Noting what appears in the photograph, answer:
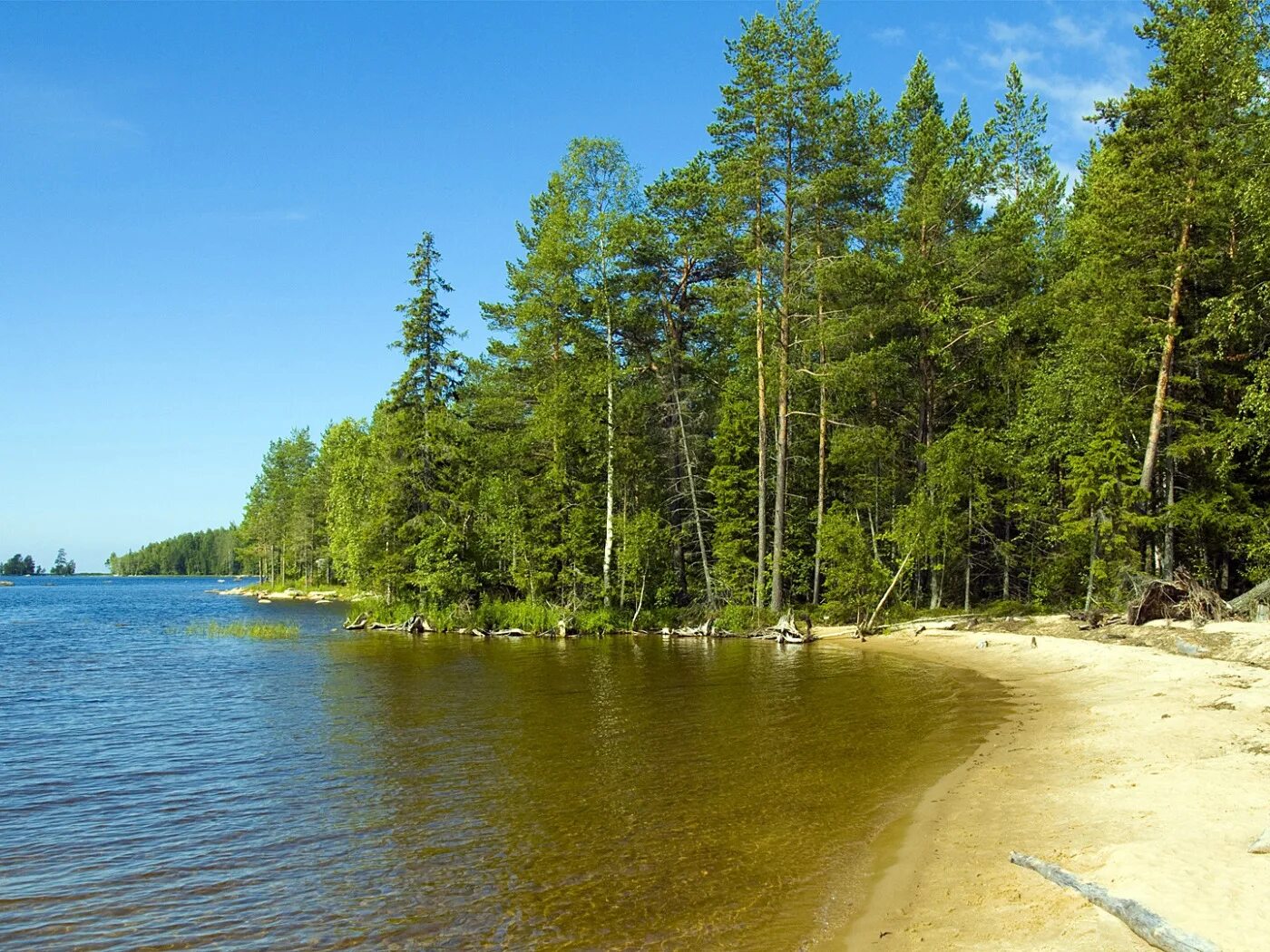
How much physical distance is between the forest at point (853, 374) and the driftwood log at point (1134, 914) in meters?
21.6

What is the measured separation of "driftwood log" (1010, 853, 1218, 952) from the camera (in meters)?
5.20

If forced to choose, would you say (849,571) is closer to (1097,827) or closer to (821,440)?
(821,440)

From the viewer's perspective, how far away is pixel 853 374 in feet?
102

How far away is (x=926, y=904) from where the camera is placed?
6828 mm

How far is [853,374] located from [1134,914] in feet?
88.2

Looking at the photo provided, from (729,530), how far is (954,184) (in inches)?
693

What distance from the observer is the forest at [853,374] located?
2520cm

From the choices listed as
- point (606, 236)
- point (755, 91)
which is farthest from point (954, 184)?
point (606, 236)

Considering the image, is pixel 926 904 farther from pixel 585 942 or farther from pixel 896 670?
pixel 896 670

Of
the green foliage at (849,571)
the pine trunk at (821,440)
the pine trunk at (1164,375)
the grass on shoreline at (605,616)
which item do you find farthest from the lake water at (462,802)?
the pine trunk at (821,440)

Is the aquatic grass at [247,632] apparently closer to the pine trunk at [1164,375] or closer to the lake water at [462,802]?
the lake water at [462,802]

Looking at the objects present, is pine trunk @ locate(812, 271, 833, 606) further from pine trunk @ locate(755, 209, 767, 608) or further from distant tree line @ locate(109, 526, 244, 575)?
distant tree line @ locate(109, 526, 244, 575)

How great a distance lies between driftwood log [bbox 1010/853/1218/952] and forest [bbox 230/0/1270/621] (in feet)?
70.9

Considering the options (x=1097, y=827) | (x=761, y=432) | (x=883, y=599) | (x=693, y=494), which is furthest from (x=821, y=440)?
(x=1097, y=827)
